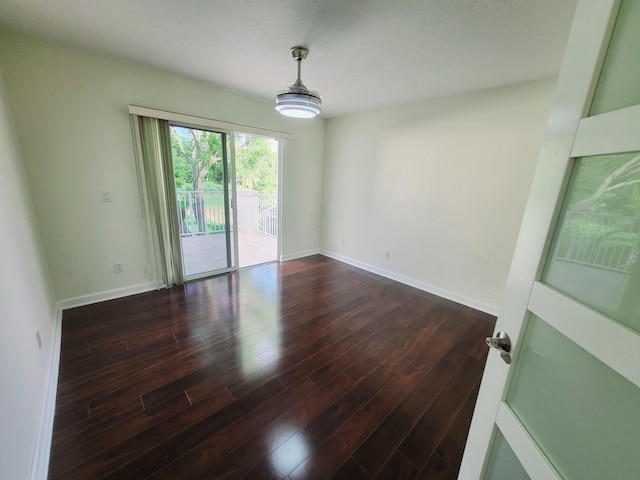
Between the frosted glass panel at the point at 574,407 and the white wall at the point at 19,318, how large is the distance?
5.86ft

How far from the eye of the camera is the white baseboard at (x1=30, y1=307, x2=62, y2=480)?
1178 mm

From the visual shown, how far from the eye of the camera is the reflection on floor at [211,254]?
378cm

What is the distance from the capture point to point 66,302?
8.54 feet

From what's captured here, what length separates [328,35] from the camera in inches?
73.9

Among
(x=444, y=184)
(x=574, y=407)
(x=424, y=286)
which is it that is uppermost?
(x=444, y=184)

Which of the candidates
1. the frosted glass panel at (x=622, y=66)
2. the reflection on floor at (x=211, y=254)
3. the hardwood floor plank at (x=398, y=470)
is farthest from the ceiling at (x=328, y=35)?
the hardwood floor plank at (x=398, y=470)

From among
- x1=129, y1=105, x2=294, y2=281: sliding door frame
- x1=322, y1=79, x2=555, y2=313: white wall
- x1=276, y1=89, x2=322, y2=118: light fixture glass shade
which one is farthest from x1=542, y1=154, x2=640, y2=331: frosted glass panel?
x1=129, y1=105, x2=294, y2=281: sliding door frame

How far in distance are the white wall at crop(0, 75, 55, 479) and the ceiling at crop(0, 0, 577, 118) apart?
2.88 feet

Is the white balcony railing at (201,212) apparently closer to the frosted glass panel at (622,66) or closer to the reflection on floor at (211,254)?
the reflection on floor at (211,254)

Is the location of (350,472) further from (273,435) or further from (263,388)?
(263,388)

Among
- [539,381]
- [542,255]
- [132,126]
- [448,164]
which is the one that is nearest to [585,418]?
[539,381]

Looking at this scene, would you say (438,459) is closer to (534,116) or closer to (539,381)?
(539,381)

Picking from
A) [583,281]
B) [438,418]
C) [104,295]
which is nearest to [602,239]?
[583,281]

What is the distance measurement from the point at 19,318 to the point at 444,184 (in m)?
3.88
